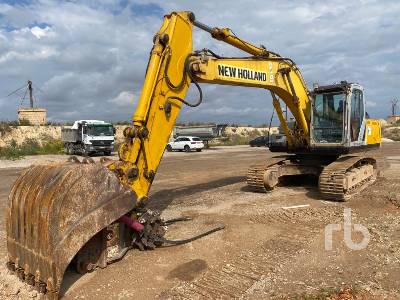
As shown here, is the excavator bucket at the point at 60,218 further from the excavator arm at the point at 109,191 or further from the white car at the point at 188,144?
the white car at the point at 188,144

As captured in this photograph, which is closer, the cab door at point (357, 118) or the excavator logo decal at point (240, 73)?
the excavator logo decal at point (240, 73)

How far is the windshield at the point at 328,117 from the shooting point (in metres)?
11.6

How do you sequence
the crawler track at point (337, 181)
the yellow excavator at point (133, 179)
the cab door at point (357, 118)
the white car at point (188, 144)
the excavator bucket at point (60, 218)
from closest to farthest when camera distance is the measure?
→ 1. the excavator bucket at point (60, 218)
2. the yellow excavator at point (133, 179)
3. the crawler track at point (337, 181)
4. the cab door at point (357, 118)
5. the white car at point (188, 144)

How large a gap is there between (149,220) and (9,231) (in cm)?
205

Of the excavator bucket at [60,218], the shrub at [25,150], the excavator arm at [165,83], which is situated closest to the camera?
the excavator bucket at [60,218]

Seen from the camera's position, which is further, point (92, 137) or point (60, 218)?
point (92, 137)

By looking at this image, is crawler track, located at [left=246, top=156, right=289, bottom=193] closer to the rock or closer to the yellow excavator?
the yellow excavator

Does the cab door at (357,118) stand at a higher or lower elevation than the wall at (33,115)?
lower

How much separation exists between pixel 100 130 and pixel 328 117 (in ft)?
83.5

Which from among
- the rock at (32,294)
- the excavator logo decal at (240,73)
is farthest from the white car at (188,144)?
the rock at (32,294)

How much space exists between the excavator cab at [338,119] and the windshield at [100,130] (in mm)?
24910

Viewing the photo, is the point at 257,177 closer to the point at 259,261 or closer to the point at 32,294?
the point at 259,261

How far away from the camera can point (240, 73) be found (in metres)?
9.30

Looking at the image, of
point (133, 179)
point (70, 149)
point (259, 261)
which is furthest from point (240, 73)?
point (70, 149)
